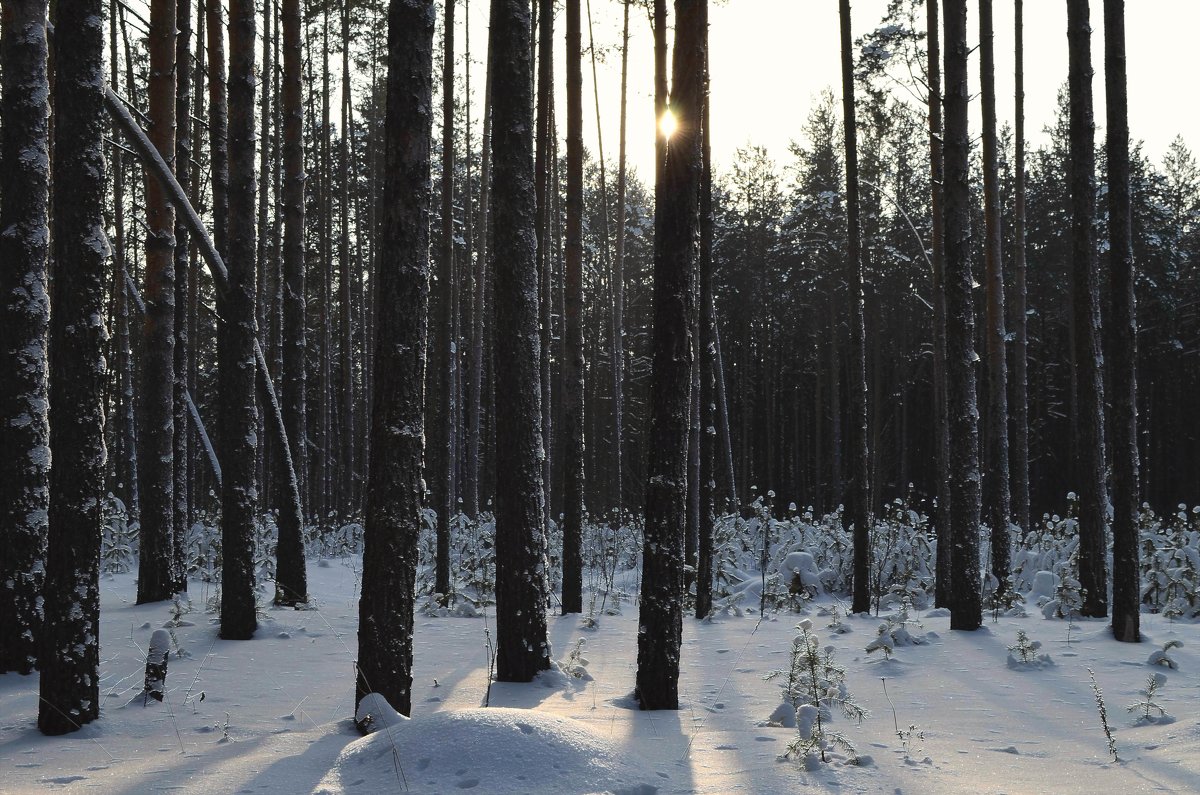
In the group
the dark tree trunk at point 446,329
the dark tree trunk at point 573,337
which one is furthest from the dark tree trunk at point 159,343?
the dark tree trunk at point 573,337

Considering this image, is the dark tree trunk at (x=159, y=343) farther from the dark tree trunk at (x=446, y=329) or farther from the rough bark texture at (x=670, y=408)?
the rough bark texture at (x=670, y=408)

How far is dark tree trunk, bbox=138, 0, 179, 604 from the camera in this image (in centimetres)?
878

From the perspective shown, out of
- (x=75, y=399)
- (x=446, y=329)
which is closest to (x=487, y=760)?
(x=75, y=399)

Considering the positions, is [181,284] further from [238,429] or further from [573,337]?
[573,337]

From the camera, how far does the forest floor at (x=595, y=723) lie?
3.62 meters

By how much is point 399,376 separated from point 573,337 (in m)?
5.36

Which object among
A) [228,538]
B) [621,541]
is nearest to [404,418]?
[228,538]

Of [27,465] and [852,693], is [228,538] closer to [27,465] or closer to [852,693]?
[27,465]

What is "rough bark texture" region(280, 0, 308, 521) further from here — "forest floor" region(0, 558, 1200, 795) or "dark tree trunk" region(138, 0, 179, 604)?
"forest floor" region(0, 558, 1200, 795)

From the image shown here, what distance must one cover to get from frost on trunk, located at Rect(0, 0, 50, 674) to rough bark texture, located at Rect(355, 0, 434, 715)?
6.48 ft

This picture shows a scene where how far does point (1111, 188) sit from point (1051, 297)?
2826 cm

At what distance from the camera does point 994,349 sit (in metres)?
10.5

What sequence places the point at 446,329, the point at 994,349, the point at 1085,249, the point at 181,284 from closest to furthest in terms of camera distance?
1. the point at 1085,249
2. the point at 181,284
3. the point at 994,349
4. the point at 446,329

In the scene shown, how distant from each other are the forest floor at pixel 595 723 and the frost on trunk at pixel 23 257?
1379mm
